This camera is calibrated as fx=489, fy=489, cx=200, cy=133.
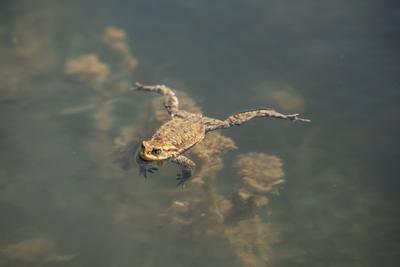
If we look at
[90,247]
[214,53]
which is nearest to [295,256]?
[90,247]

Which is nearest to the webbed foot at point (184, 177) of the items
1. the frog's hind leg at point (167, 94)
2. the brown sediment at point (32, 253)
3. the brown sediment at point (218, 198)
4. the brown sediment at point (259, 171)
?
the brown sediment at point (218, 198)

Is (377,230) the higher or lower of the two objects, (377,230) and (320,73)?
the lower

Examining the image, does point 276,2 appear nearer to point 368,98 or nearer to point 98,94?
point 368,98

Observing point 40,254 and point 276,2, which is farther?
point 276,2

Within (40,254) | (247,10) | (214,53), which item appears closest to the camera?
(40,254)

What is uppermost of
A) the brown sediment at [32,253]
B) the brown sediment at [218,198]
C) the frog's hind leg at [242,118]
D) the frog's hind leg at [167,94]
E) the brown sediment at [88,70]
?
the brown sediment at [88,70]

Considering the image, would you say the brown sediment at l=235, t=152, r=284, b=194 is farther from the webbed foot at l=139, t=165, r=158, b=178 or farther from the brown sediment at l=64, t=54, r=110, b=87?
the brown sediment at l=64, t=54, r=110, b=87

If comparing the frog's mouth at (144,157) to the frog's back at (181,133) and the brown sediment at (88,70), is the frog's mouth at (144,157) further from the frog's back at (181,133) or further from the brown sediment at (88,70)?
the brown sediment at (88,70)

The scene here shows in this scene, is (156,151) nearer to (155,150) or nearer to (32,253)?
(155,150)

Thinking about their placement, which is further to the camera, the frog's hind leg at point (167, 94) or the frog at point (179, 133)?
the frog's hind leg at point (167, 94)
